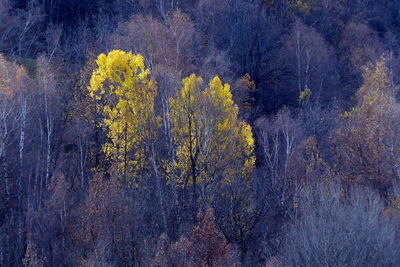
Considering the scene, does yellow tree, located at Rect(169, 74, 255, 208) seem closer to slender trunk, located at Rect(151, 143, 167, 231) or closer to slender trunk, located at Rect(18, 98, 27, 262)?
slender trunk, located at Rect(151, 143, 167, 231)

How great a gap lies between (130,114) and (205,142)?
3.89m

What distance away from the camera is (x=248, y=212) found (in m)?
20.5

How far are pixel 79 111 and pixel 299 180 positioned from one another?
43.0 ft

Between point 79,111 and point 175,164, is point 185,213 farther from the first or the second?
point 79,111

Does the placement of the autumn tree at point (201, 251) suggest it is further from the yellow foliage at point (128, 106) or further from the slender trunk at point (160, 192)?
the yellow foliage at point (128, 106)

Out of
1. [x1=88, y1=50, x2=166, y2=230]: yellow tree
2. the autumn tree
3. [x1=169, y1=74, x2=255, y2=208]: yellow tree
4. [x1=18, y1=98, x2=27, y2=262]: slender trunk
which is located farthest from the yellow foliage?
the autumn tree

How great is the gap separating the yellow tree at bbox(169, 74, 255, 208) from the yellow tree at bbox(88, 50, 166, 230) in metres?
1.29

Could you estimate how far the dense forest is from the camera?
55.6 feet

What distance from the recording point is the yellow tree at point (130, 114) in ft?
71.9

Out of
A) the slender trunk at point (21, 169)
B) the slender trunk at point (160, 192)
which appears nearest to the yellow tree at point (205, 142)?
the slender trunk at point (160, 192)

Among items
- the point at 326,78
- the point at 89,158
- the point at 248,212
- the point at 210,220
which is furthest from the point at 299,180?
the point at 326,78

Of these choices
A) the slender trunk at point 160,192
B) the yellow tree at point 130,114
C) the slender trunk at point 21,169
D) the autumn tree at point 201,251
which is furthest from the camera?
the yellow tree at point 130,114

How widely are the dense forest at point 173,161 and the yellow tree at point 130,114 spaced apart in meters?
0.07

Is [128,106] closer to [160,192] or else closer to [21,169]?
[160,192]
